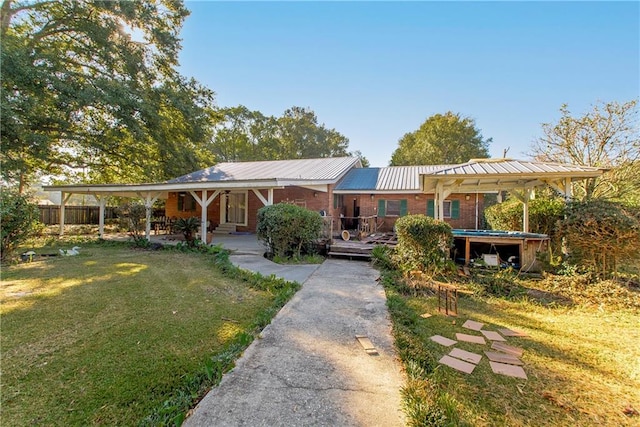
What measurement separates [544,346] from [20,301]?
329 inches

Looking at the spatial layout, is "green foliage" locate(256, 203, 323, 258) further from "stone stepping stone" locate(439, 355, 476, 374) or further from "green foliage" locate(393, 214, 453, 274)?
"stone stepping stone" locate(439, 355, 476, 374)

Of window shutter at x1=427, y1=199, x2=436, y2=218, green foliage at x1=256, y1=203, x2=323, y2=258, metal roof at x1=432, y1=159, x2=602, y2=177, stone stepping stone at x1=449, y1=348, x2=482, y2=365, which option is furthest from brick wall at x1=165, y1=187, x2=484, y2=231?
stone stepping stone at x1=449, y1=348, x2=482, y2=365

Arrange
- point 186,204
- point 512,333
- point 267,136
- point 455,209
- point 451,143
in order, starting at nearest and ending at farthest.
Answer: point 512,333 < point 455,209 < point 186,204 < point 451,143 < point 267,136

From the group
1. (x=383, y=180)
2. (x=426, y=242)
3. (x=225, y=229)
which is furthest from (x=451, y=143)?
(x=426, y=242)

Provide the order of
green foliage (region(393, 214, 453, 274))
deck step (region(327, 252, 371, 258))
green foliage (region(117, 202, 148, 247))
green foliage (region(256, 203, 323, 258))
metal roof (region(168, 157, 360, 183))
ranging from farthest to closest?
metal roof (region(168, 157, 360, 183)) → green foliage (region(117, 202, 148, 247)) → deck step (region(327, 252, 371, 258)) → green foliage (region(256, 203, 323, 258)) → green foliage (region(393, 214, 453, 274))

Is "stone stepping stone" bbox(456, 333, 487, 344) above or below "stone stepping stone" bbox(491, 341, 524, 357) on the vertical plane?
above

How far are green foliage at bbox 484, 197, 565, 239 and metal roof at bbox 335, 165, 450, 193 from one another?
3.94 m

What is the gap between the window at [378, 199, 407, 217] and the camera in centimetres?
1514

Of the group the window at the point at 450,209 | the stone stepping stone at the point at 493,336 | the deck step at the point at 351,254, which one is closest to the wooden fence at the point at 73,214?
the deck step at the point at 351,254

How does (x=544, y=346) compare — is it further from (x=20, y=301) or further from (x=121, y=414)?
(x=20, y=301)

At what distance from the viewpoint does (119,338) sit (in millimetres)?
3543

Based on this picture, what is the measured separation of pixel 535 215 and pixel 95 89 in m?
19.3

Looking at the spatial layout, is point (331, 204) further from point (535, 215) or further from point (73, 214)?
point (73, 214)

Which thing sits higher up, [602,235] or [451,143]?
[451,143]
